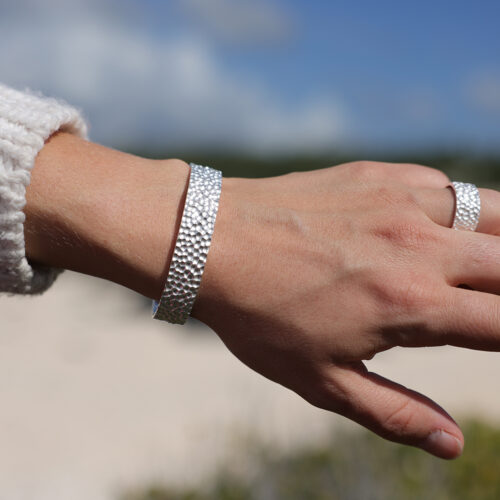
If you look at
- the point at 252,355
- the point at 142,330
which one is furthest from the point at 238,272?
the point at 142,330

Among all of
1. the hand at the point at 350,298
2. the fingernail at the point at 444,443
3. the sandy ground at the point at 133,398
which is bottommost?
the sandy ground at the point at 133,398

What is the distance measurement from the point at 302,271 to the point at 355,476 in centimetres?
254

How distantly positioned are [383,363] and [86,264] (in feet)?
21.3

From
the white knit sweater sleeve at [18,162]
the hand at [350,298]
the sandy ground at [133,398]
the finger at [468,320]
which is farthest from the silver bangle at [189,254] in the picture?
the sandy ground at [133,398]

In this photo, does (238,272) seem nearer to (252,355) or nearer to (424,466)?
(252,355)

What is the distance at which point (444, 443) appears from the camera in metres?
1.61

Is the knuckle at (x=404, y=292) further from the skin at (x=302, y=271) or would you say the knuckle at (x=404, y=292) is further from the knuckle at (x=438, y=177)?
the knuckle at (x=438, y=177)

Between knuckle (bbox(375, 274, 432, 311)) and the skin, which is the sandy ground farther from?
knuckle (bbox(375, 274, 432, 311))

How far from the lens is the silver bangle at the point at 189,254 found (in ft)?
4.99

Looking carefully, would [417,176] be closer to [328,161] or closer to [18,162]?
[18,162]

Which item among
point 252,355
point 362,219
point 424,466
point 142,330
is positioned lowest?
point 142,330

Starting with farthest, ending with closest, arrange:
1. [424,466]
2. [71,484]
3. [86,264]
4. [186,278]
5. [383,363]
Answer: [383,363]
[71,484]
[424,466]
[86,264]
[186,278]

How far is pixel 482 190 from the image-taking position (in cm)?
185

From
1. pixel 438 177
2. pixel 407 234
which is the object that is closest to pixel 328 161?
pixel 438 177
